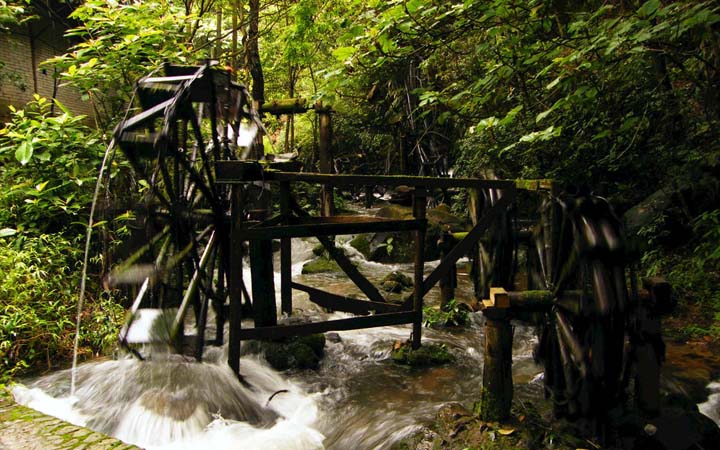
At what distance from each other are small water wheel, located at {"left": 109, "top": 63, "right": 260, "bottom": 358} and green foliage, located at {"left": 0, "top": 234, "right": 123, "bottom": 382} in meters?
0.69

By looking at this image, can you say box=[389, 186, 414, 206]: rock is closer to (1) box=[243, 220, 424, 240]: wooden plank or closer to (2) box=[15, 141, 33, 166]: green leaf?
(1) box=[243, 220, 424, 240]: wooden plank

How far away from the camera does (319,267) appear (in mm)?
10938

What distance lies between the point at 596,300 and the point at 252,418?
310 cm

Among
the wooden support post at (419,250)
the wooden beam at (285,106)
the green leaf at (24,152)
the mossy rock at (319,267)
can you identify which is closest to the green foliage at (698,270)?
the wooden support post at (419,250)

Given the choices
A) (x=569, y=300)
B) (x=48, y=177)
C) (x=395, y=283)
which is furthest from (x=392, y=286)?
(x=48, y=177)

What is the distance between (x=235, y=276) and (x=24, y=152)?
3.43 meters

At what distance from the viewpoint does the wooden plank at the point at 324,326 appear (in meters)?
4.50

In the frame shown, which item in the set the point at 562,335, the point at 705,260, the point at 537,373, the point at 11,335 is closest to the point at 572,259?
the point at 562,335

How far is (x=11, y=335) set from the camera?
4.88m

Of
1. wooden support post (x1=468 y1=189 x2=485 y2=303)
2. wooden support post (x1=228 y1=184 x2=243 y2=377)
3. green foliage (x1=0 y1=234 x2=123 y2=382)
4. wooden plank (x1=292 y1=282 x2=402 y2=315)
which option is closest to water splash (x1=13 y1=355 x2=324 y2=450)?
wooden support post (x1=228 y1=184 x2=243 y2=377)

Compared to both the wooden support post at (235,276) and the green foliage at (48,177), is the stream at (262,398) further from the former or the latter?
the green foliage at (48,177)

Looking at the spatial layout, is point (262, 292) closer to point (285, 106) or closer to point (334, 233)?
point (334, 233)

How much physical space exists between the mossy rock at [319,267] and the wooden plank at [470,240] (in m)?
5.72

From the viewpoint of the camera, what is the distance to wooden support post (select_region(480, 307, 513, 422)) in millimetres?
3404
